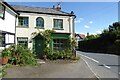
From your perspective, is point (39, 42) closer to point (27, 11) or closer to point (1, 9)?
point (27, 11)

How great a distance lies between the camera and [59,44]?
24453mm

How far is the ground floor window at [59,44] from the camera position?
24297 mm

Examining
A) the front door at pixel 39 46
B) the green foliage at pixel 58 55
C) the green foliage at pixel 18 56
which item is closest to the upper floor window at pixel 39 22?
the front door at pixel 39 46

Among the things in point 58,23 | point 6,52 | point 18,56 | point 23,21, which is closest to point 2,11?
point 6,52

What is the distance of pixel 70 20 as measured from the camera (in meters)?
25.1

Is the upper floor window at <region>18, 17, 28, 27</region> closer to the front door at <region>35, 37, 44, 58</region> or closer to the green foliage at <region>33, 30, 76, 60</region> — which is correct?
the green foliage at <region>33, 30, 76, 60</region>

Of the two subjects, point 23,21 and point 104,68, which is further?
point 23,21

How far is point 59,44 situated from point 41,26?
9.81 feet

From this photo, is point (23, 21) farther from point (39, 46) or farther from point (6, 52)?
point (6, 52)

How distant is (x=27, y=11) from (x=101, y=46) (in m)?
23.9

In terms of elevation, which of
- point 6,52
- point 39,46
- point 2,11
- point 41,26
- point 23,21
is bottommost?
point 6,52

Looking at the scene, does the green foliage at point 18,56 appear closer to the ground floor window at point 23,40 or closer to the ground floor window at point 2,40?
the ground floor window at point 2,40

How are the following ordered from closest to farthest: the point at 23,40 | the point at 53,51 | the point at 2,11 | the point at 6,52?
the point at 6,52
the point at 2,11
the point at 53,51
the point at 23,40

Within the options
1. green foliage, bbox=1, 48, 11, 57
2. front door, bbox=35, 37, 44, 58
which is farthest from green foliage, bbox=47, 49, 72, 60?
green foliage, bbox=1, 48, 11, 57
